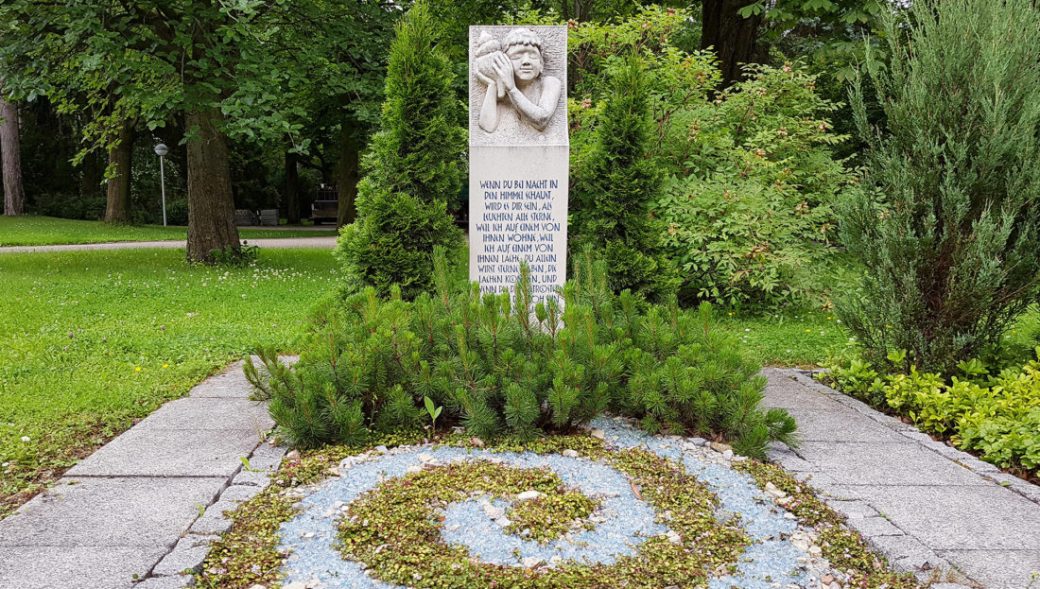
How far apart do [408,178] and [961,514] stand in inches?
177

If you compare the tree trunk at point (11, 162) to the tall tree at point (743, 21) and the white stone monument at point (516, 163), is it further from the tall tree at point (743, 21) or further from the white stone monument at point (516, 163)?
the white stone monument at point (516, 163)

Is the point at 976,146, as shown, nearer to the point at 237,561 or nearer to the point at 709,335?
the point at 709,335

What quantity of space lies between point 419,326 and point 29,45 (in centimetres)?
1018

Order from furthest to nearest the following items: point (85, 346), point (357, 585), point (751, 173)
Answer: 1. point (751, 173)
2. point (85, 346)
3. point (357, 585)

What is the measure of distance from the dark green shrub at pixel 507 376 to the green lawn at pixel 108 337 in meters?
1.25

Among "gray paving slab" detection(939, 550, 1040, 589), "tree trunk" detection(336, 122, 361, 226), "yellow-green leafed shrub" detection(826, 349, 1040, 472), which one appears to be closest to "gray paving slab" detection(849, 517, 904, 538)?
"gray paving slab" detection(939, 550, 1040, 589)

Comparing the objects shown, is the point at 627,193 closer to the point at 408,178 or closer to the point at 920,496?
the point at 408,178

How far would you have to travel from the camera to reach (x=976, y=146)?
4.96 meters

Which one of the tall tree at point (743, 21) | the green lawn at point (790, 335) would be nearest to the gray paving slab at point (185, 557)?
the green lawn at point (790, 335)

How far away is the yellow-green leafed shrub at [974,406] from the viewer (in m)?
4.14

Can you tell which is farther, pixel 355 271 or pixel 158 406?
pixel 355 271

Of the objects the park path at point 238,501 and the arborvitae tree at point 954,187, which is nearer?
the park path at point 238,501

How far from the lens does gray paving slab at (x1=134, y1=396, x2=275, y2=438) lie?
4594 mm

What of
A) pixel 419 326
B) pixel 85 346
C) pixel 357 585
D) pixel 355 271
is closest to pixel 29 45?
pixel 85 346
